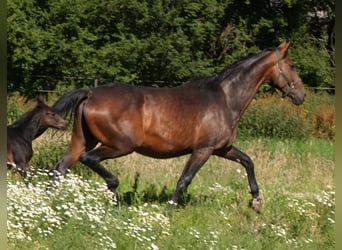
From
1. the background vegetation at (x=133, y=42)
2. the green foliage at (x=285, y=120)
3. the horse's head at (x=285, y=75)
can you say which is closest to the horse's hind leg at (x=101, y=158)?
the horse's head at (x=285, y=75)

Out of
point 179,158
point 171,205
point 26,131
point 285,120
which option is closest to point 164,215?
point 171,205

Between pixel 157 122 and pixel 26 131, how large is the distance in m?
3.43

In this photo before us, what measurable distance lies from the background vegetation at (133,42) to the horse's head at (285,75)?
1568 centimetres

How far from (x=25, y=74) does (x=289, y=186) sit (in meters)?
17.9

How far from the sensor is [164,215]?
7594mm

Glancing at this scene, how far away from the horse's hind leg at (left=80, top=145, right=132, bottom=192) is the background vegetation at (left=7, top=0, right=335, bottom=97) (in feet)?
52.7

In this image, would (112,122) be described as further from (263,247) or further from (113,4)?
(113,4)

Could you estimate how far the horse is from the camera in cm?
1056

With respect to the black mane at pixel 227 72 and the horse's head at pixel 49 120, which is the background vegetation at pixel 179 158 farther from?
the black mane at pixel 227 72

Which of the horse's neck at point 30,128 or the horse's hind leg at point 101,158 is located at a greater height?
the horse's hind leg at point 101,158

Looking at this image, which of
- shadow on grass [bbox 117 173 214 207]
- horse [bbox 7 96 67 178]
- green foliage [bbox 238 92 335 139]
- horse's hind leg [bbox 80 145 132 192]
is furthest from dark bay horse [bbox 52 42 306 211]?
green foliage [bbox 238 92 335 139]

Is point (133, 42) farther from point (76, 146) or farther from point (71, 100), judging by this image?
point (71, 100)

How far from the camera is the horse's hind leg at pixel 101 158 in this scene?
8.52m

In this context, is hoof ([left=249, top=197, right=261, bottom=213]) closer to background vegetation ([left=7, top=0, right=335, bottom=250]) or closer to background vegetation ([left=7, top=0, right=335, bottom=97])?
background vegetation ([left=7, top=0, right=335, bottom=250])
